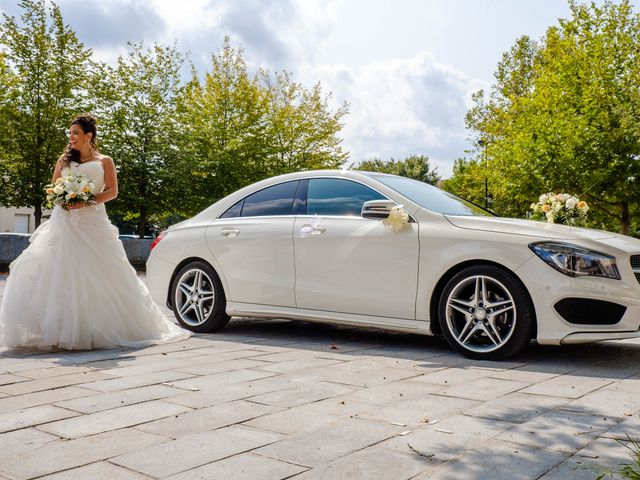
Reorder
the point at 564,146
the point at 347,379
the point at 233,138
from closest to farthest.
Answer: the point at 347,379 < the point at 564,146 < the point at 233,138

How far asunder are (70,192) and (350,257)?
2.67 meters

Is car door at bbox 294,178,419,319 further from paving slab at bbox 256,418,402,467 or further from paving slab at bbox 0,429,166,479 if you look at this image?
paving slab at bbox 0,429,166,479

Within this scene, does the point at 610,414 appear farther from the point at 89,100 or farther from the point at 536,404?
the point at 89,100

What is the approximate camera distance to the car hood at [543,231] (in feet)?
17.8

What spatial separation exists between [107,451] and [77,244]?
372cm

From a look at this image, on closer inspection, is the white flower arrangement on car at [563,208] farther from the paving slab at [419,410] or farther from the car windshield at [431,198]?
the paving slab at [419,410]

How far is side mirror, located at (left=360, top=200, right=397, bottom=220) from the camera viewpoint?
6070 mm

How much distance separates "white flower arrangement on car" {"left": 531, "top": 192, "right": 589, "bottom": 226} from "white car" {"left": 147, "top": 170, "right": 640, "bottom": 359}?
55.9 inches

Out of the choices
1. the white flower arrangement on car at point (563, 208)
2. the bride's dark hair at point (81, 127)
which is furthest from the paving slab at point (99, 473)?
the white flower arrangement on car at point (563, 208)

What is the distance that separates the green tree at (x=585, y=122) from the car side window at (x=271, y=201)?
17.3 meters

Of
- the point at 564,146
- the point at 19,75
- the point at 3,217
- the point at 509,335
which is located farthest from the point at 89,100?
the point at 3,217

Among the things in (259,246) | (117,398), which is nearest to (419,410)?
(117,398)

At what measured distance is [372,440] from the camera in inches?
131

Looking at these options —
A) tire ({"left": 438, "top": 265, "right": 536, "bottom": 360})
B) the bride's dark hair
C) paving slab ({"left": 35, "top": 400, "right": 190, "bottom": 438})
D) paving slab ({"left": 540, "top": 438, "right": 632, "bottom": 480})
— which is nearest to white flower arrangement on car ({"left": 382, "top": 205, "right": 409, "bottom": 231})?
tire ({"left": 438, "top": 265, "right": 536, "bottom": 360})
